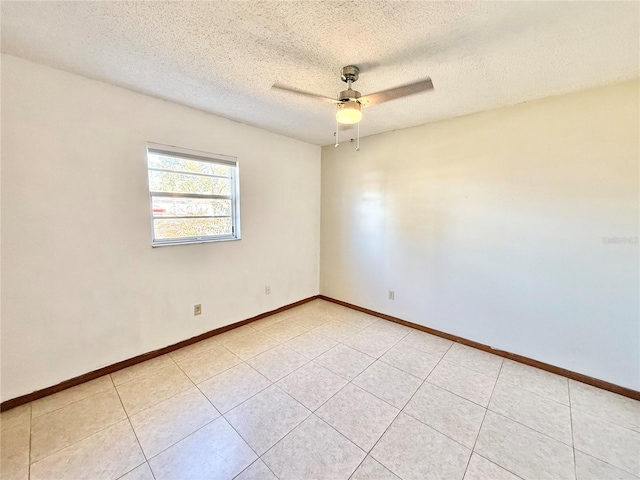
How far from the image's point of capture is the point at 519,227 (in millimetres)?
2365

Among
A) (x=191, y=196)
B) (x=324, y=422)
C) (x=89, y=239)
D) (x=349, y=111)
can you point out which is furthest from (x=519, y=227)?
(x=89, y=239)

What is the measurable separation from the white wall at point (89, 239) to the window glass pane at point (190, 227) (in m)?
0.15

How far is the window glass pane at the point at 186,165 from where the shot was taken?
2.39m

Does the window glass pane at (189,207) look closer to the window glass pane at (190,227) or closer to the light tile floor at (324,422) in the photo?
the window glass pane at (190,227)

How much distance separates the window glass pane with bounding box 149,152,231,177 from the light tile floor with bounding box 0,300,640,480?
71.0 inches

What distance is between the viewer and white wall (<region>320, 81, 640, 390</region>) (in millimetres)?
1969

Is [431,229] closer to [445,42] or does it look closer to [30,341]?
[445,42]

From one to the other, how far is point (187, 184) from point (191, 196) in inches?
4.8

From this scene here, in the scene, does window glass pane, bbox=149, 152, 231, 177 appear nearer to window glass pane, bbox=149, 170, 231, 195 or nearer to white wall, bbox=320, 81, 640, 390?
window glass pane, bbox=149, 170, 231, 195

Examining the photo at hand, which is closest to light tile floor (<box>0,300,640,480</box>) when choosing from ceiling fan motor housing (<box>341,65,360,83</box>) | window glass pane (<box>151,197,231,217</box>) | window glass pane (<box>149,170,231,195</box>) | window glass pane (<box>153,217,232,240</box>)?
window glass pane (<box>153,217,232,240</box>)

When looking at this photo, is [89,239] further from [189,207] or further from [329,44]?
[329,44]

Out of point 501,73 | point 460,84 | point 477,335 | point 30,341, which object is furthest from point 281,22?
point 477,335

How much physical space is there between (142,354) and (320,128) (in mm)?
2941

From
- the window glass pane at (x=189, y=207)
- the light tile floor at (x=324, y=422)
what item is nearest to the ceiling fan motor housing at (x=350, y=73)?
the window glass pane at (x=189, y=207)
